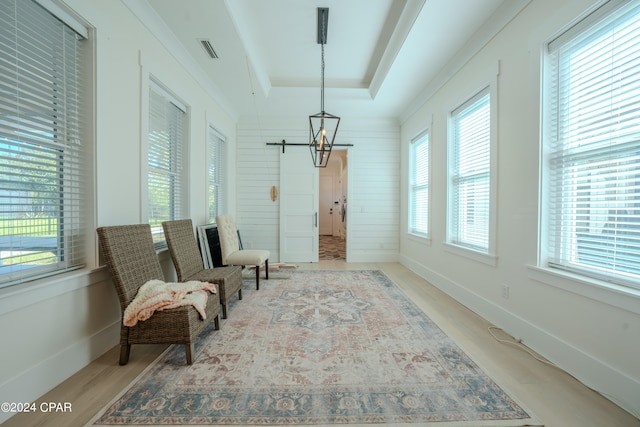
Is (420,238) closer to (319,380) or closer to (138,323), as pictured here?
(319,380)

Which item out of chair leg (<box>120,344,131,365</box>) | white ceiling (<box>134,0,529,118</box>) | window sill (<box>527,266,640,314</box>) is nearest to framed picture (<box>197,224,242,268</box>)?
chair leg (<box>120,344,131,365</box>)

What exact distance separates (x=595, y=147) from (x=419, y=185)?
2815 mm

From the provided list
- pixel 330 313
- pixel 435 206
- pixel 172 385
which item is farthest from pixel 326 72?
pixel 172 385

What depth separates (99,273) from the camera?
184 centimetres

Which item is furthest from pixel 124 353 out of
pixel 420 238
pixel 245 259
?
pixel 420 238

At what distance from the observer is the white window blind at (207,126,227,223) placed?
13.4ft

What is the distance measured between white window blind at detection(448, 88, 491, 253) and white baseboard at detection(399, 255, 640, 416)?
607mm

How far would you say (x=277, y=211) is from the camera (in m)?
5.14

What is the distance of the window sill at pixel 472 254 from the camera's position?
2.47 meters

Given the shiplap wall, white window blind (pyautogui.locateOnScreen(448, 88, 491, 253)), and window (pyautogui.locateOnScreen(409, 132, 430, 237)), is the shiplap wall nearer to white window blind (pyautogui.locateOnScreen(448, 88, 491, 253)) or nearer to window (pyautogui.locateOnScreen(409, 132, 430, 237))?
window (pyautogui.locateOnScreen(409, 132, 430, 237))

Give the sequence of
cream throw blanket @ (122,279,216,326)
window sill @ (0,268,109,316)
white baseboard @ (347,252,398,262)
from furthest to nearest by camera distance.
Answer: white baseboard @ (347,252,398,262) → cream throw blanket @ (122,279,216,326) → window sill @ (0,268,109,316)

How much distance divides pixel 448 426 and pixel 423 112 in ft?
13.0

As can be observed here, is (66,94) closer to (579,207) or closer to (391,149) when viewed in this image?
(579,207)

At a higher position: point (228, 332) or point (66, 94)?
point (66, 94)
